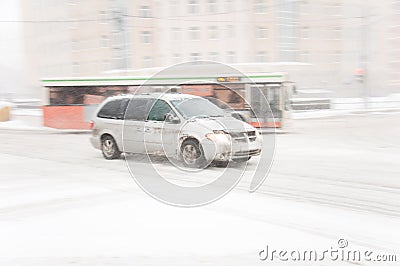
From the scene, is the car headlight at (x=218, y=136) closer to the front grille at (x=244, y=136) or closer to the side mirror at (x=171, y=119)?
the front grille at (x=244, y=136)

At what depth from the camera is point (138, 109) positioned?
11.3m

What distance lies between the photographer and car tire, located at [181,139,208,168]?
32.7ft

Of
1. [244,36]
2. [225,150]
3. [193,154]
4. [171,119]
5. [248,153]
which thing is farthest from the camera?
[244,36]

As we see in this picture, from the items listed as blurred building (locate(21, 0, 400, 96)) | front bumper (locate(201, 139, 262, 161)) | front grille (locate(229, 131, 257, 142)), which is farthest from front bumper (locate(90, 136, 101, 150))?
blurred building (locate(21, 0, 400, 96))

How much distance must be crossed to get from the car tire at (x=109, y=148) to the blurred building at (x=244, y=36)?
1439 inches

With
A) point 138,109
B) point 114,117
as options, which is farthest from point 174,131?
point 114,117

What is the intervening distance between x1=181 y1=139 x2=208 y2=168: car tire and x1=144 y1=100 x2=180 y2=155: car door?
0.29 m

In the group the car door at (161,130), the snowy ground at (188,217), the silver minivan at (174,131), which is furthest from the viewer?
the car door at (161,130)

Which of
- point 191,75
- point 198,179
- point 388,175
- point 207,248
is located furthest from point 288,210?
point 191,75

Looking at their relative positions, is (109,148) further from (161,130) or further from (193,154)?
(193,154)

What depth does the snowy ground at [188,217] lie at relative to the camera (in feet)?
16.9

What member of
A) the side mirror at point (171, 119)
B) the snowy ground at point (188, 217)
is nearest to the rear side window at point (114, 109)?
the snowy ground at point (188, 217)

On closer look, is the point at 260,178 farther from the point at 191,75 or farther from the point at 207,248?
the point at 191,75

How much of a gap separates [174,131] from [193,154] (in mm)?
714
